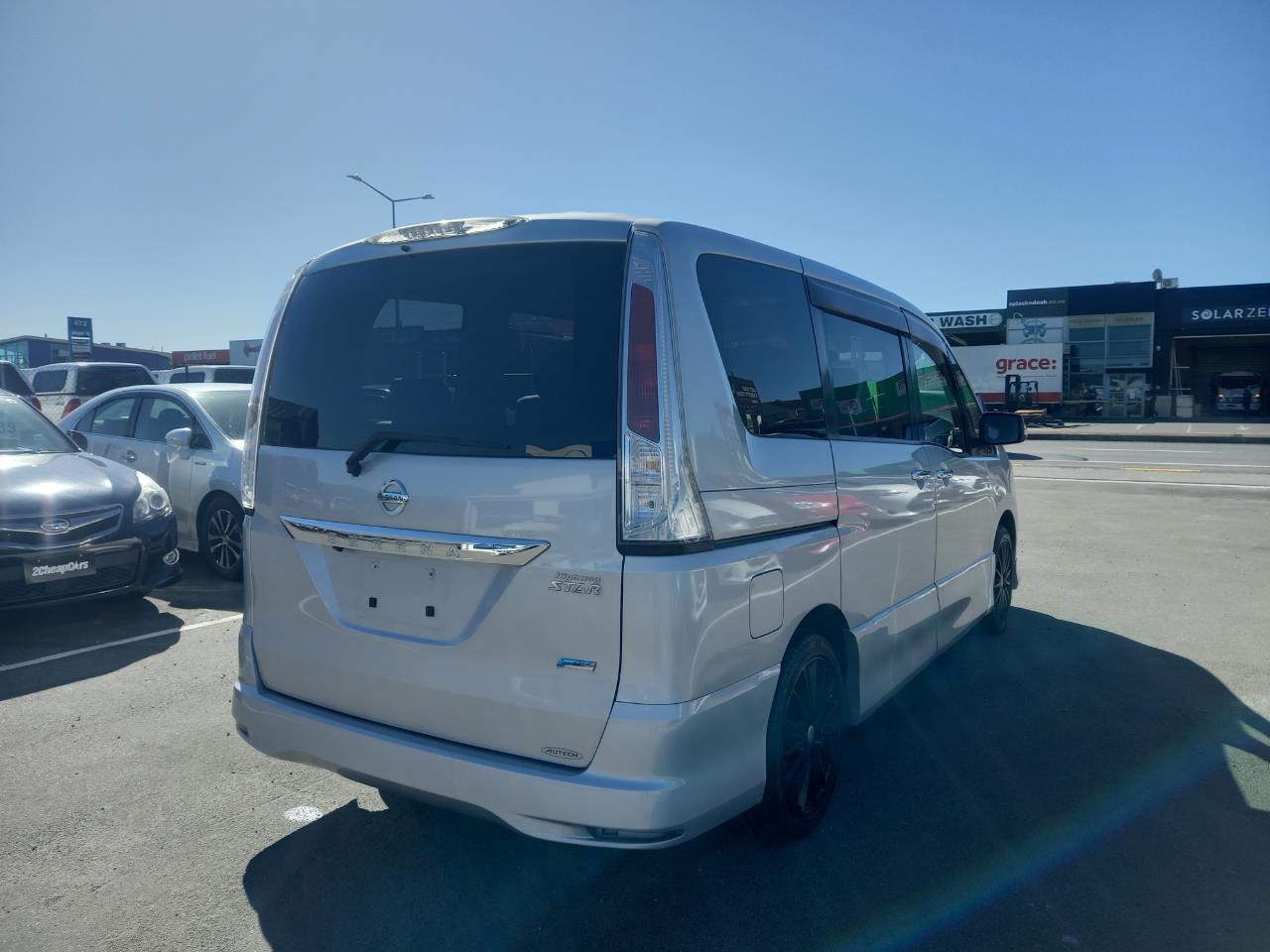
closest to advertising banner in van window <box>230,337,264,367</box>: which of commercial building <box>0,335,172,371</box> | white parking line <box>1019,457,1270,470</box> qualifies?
commercial building <box>0,335,172,371</box>

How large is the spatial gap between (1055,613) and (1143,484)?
10531 millimetres

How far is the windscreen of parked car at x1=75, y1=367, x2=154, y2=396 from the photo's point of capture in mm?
16484

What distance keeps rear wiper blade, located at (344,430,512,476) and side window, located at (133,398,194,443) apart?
20.1 ft

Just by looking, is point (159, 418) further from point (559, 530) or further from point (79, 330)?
point (79, 330)

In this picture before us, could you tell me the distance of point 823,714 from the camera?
3324 millimetres

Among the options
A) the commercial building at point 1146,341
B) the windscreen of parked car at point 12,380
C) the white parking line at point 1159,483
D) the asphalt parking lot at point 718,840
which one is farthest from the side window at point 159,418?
the commercial building at point 1146,341

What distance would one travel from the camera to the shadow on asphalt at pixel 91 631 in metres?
5.11

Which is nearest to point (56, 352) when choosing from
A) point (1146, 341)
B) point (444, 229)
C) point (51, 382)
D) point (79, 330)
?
point (79, 330)

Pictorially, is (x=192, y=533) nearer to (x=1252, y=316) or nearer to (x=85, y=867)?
(x=85, y=867)

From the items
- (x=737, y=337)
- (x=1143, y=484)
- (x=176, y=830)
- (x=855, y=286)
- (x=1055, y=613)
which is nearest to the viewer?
(x=737, y=337)

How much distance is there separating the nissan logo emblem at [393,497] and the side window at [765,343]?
1037mm

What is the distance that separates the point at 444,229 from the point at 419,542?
1.02 m

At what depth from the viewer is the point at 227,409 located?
27.1 feet

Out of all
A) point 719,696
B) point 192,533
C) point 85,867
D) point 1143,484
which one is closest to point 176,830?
point 85,867
